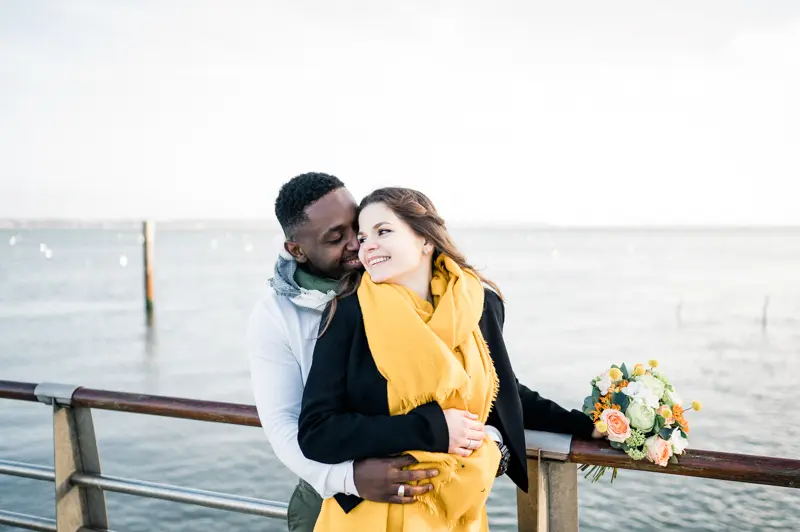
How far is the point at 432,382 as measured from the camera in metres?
1.65

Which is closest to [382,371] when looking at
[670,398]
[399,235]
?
[399,235]

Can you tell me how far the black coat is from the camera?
5.28 feet

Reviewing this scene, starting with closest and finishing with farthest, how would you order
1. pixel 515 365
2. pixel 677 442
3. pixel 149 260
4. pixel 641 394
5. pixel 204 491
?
pixel 677 442 → pixel 641 394 → pixel 204 491 → pixel 515 365 → pixel 149 260

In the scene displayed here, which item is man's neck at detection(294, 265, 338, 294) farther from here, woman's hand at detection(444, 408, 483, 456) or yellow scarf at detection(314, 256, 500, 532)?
woman's hand at detection(444, 408, 483, 456)

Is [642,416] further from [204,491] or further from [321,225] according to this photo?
[204,491]

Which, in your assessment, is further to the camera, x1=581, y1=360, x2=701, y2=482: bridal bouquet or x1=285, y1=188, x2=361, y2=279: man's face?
x1=285, y1=188, x2=361, y2=279: man's face

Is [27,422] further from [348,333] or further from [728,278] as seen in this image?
[728,278]

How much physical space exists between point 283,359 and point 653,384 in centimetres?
105

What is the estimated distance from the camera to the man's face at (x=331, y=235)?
76.2 inches

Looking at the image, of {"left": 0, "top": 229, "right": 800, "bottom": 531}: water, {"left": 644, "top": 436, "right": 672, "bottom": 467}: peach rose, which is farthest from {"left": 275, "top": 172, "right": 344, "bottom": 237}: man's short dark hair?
{"left": 0, "top": 229, "right": 800, "bottom": 531}: water

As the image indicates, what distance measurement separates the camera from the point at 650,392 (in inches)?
76.2

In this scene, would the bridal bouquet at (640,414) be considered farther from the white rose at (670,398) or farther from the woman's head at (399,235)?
the woman's head at (399,235)

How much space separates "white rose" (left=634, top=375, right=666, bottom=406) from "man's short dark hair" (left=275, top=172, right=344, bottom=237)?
3.43ft

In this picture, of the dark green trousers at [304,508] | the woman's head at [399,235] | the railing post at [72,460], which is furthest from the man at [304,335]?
the railing post at [72,460]
